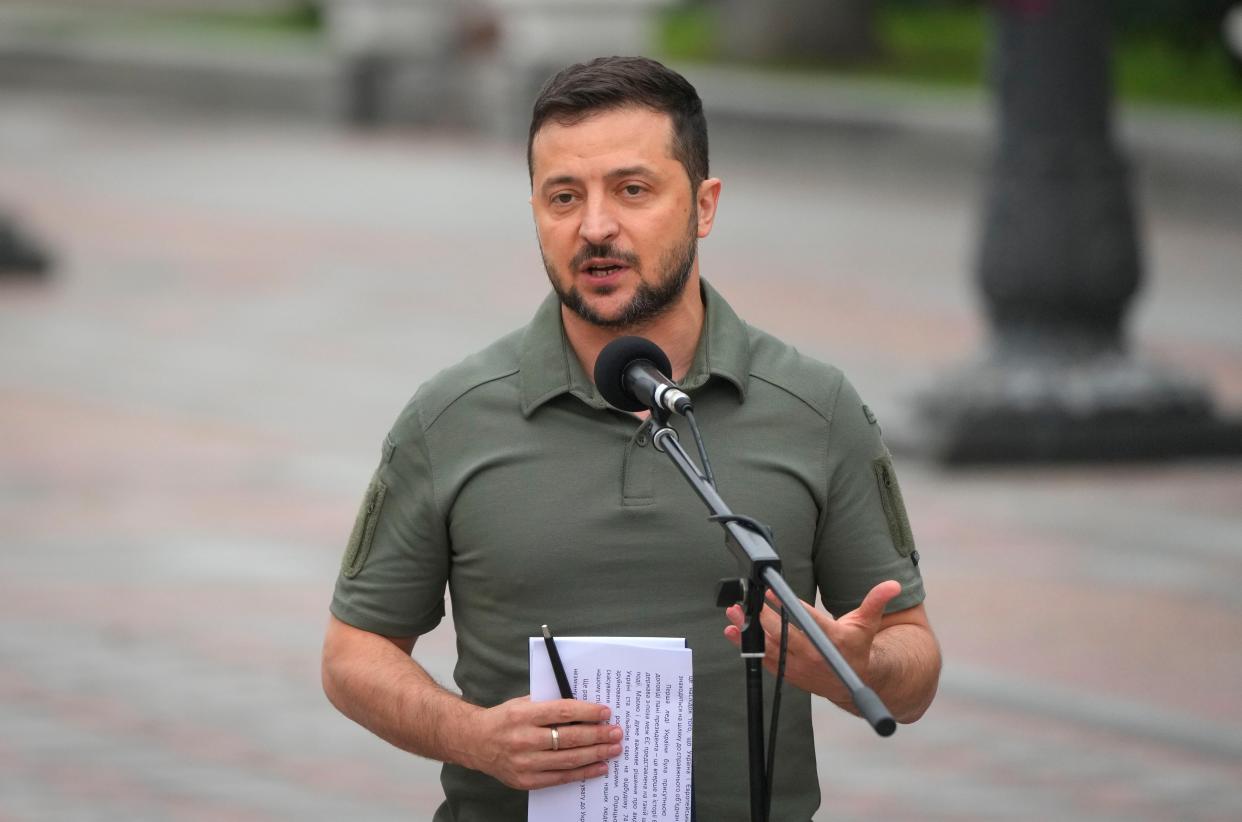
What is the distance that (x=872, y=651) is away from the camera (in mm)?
3154

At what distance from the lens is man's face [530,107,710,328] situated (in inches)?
123

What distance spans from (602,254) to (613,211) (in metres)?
0.06

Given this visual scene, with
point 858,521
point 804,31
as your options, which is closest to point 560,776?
point 858,521

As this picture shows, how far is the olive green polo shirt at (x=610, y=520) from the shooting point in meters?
3.13

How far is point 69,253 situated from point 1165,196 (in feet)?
28.0

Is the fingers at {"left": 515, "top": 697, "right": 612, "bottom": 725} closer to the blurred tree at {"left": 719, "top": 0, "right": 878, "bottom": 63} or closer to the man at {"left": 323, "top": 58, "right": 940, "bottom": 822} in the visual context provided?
the man at {"left": 323, "top": 58, "right": 940, "bottom": 822}

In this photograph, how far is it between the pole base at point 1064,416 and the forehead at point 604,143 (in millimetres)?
7562

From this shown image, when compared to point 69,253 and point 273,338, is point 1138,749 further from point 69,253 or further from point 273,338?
point 69,253

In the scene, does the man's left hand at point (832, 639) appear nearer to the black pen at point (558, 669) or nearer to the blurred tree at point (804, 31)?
the black pen at point (558, 669)

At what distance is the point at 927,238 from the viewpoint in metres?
18.1

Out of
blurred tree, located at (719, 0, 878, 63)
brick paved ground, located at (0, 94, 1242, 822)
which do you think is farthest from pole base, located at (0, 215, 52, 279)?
blurred tree, located at (719, 0, 878, 63)

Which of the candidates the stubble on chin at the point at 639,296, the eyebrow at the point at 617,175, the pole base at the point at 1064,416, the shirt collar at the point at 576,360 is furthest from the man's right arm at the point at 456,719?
the pole base at the point at 1064,416

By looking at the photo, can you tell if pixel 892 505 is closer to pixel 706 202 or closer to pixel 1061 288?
pixel 706 202

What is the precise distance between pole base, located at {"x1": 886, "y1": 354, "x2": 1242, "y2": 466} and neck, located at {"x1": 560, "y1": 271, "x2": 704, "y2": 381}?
24.3ft
